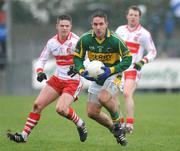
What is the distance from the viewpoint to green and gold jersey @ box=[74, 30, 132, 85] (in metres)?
11.5

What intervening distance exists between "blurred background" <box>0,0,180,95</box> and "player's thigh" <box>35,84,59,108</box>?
58.0 ft

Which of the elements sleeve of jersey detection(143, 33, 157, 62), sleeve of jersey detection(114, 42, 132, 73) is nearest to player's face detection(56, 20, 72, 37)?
sleeve of jersey detection(114, 42, 132, 73)

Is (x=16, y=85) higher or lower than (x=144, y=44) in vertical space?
lower

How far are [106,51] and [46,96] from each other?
142cm

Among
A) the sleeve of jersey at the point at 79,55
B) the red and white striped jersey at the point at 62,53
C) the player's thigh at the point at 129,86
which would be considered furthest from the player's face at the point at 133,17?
the sleeve of jersey at the point at 79,55

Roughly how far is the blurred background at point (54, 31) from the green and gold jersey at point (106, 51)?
18178 mm

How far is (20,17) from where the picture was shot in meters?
35.2

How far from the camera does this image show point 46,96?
40.2 feet

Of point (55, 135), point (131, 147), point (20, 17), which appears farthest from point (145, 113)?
point (20, 17)

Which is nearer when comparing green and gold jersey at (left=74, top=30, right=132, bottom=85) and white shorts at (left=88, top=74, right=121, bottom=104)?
green and gold jersey at (left=74, top=30, right=132, bottom=85)

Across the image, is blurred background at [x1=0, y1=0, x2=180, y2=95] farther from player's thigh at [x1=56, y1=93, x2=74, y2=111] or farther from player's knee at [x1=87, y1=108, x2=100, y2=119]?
player's knee at [x1=87, y1=108, x2=100, y2=119]

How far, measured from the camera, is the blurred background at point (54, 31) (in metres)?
30.2

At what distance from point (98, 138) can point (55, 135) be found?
3.34 ft

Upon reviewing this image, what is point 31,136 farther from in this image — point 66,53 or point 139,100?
point 139,100
